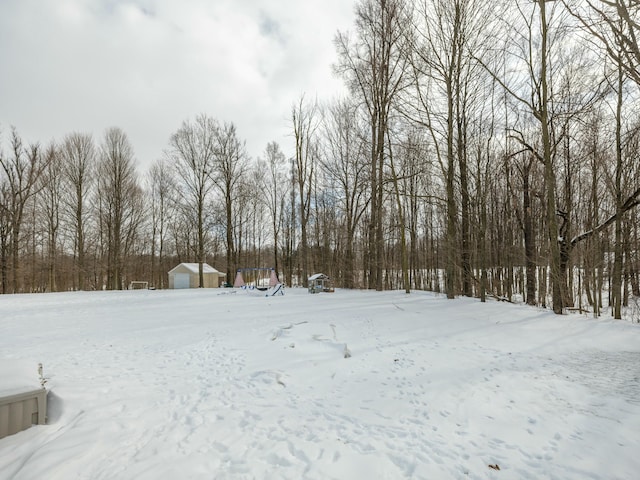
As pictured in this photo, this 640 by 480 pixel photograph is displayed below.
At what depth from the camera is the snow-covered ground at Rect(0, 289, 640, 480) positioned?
219 cm

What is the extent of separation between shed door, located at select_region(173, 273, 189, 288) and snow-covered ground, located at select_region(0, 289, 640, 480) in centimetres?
1645

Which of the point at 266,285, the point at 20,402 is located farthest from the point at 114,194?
the point at 20,402

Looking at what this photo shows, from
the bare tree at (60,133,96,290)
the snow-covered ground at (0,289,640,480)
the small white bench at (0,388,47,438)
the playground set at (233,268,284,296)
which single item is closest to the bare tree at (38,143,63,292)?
the bare tree at (60,133,96,290)

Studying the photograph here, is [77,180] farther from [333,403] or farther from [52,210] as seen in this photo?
[333,403]

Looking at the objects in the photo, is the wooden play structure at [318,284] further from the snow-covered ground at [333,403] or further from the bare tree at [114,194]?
the bare tree at [114,194]

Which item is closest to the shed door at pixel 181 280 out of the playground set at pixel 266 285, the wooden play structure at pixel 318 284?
the playground set at pixel 266 285

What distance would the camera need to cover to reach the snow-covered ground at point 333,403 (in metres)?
2.19

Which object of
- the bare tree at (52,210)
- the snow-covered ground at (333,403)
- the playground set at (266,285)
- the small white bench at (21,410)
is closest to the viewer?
the snow-covered ground at (333,403)

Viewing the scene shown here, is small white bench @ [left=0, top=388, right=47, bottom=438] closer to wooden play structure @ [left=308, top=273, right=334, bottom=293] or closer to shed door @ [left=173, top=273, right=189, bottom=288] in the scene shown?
wooden play structure @ [left=308, top=273, right=334, bottom=293]

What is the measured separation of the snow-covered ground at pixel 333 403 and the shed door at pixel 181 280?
648 inches

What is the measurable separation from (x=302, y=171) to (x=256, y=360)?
1525 cm

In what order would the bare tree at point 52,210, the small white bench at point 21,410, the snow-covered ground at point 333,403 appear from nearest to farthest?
1. the snow-covered ground at point 333,403
2. the small white bench at point 21,410
3. the bare tree at point 52,210

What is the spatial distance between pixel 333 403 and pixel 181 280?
73.6ft

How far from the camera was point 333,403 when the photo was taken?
3.23 m
